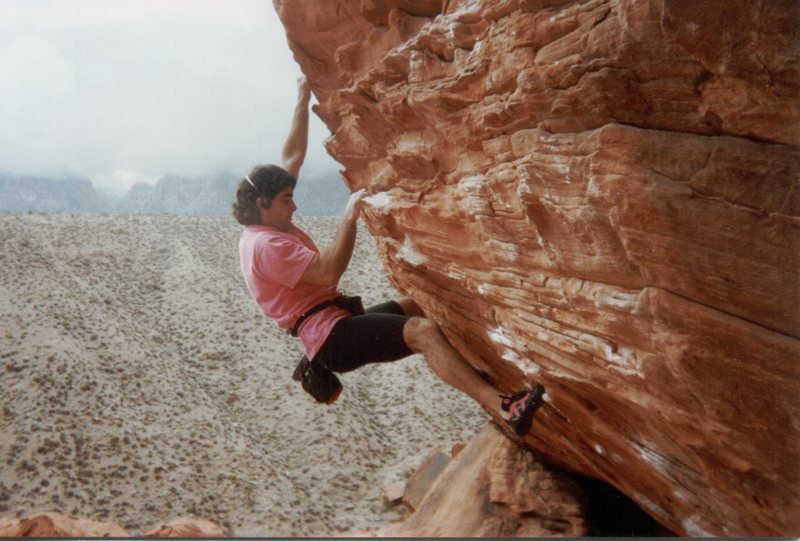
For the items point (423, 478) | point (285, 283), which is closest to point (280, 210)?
point (285, 283)

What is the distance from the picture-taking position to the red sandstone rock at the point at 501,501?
17.2 ft

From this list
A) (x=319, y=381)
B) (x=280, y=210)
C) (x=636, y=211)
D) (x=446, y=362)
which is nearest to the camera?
(x=636, y=211)

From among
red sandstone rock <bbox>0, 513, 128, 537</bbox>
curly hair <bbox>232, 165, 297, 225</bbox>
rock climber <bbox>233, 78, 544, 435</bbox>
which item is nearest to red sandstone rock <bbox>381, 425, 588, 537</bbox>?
rock climber <bbox>233, 78, 544, 435</bbox>

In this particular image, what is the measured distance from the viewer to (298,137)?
5156 mm

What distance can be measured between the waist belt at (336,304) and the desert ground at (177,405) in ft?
15.4

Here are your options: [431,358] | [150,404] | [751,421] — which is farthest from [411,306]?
[150,404]

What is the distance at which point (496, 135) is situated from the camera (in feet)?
10.6

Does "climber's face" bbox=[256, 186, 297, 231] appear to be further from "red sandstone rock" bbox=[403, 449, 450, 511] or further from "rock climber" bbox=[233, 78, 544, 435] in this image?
"red sandstone rock" bbox=[403, 449, 450, 511]

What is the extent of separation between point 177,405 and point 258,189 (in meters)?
7.57

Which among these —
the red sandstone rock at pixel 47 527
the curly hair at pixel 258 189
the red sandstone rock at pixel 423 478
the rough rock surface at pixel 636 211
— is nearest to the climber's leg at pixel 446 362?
the rough rock surface at pixel 636 211

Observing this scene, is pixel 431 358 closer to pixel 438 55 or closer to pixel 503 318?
pixel 503 318

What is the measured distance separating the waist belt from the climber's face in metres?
0.64

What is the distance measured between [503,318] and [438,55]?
1.57 meters

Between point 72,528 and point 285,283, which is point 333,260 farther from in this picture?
point 72,528
